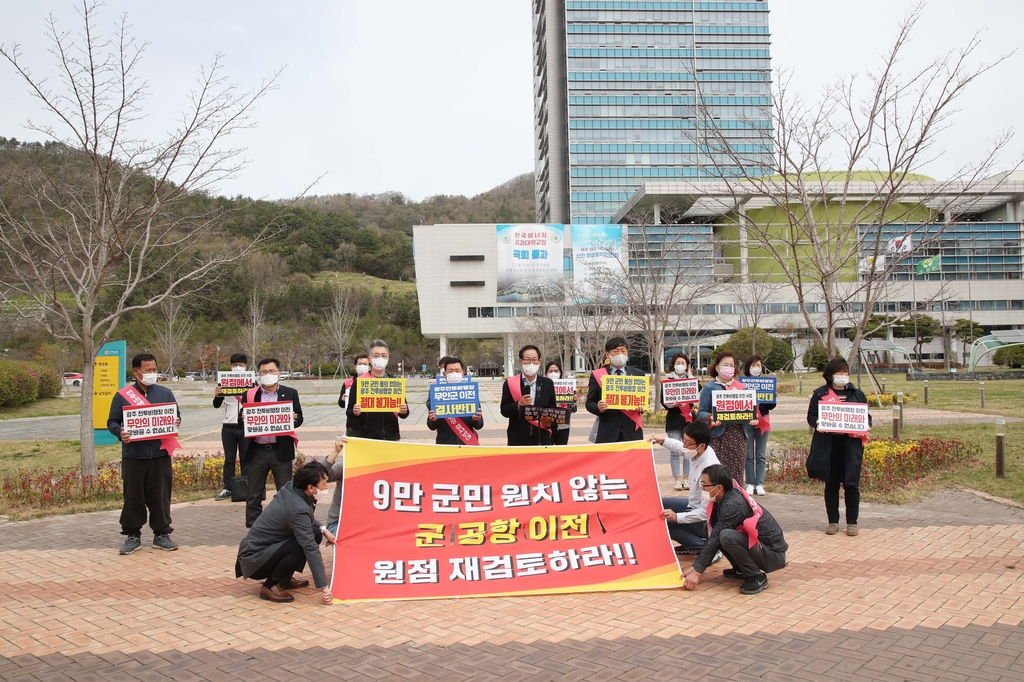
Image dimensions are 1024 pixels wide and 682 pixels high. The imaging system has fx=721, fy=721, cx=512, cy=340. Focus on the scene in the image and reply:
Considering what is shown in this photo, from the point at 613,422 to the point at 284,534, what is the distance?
3903mm

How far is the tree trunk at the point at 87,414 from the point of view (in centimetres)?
997

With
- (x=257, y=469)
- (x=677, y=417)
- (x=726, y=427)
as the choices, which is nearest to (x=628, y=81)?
(x=677, y=417)

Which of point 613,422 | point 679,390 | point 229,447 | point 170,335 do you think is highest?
point 170,335

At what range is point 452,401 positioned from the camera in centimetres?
758

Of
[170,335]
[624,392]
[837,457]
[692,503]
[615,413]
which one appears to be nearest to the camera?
[692,503]

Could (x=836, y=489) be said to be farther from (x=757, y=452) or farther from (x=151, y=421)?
(x=151, y=421)

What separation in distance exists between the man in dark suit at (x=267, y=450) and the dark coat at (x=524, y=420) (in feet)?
7.12

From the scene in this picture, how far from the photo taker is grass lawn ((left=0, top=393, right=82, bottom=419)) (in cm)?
2633

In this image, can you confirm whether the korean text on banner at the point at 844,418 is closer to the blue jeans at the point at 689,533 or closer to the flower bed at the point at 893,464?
the blue jeans at the point at 689,533

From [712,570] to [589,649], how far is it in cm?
211

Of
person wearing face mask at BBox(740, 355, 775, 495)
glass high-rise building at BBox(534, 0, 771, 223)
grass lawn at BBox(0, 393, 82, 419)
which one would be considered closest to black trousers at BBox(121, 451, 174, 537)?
person wearing face mask at BBox(740, 355, 775, 495)

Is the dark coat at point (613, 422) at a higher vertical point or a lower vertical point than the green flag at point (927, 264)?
A: lower

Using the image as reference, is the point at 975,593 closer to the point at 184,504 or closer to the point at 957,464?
the point at 957,464

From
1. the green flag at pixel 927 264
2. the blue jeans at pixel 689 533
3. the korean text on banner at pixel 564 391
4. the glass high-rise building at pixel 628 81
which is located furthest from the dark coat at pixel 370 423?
the glass high-rise building at pixel 628 81
